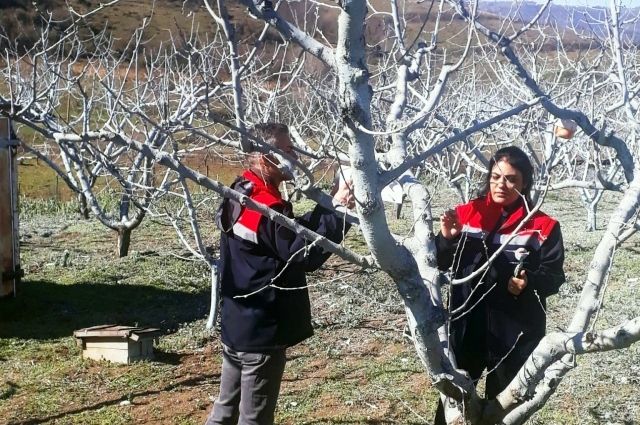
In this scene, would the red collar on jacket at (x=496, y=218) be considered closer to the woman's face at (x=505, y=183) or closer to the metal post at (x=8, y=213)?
the woman's face at (x=505, y=183)

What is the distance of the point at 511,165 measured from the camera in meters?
3.03

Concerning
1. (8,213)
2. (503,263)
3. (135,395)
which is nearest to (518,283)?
(503,263)

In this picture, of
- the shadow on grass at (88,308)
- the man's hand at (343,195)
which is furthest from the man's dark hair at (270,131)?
the shadow on grass at (88,308)

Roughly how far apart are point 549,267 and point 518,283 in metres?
0.15

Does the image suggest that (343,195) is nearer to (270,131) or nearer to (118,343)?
(270,131)

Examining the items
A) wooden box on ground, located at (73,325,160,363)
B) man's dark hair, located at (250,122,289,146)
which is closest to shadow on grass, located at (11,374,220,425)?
wooden box on ground, located at (73,325,160,363)

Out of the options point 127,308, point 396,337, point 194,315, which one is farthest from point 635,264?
point 127,308

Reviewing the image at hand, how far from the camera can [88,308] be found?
7.35 meters

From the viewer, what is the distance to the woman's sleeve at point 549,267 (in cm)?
295

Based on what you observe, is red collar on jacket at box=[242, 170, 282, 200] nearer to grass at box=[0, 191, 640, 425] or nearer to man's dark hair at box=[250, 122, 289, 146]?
man's dark hair at box=[250, 122, 289, 146]

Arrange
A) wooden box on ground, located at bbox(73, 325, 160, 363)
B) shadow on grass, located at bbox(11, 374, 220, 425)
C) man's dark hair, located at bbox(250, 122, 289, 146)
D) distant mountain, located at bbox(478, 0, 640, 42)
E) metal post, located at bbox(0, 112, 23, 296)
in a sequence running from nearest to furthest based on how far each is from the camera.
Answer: man's dark hair, located at bbox(250, 122, 289, 146) < distant mountain, located at bbox(478, 0, 640, 42) < shadow on grass, located at bbox(11, 374, 220, 425) < wooden box on ground, located at bbox(73, 325, 160, 363) < metal post, located at bbox(0, 112, 23, 296)

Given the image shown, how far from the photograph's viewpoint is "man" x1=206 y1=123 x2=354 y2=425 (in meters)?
2.89

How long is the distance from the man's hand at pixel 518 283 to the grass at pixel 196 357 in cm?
68

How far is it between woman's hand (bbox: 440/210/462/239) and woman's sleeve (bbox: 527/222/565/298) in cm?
32
